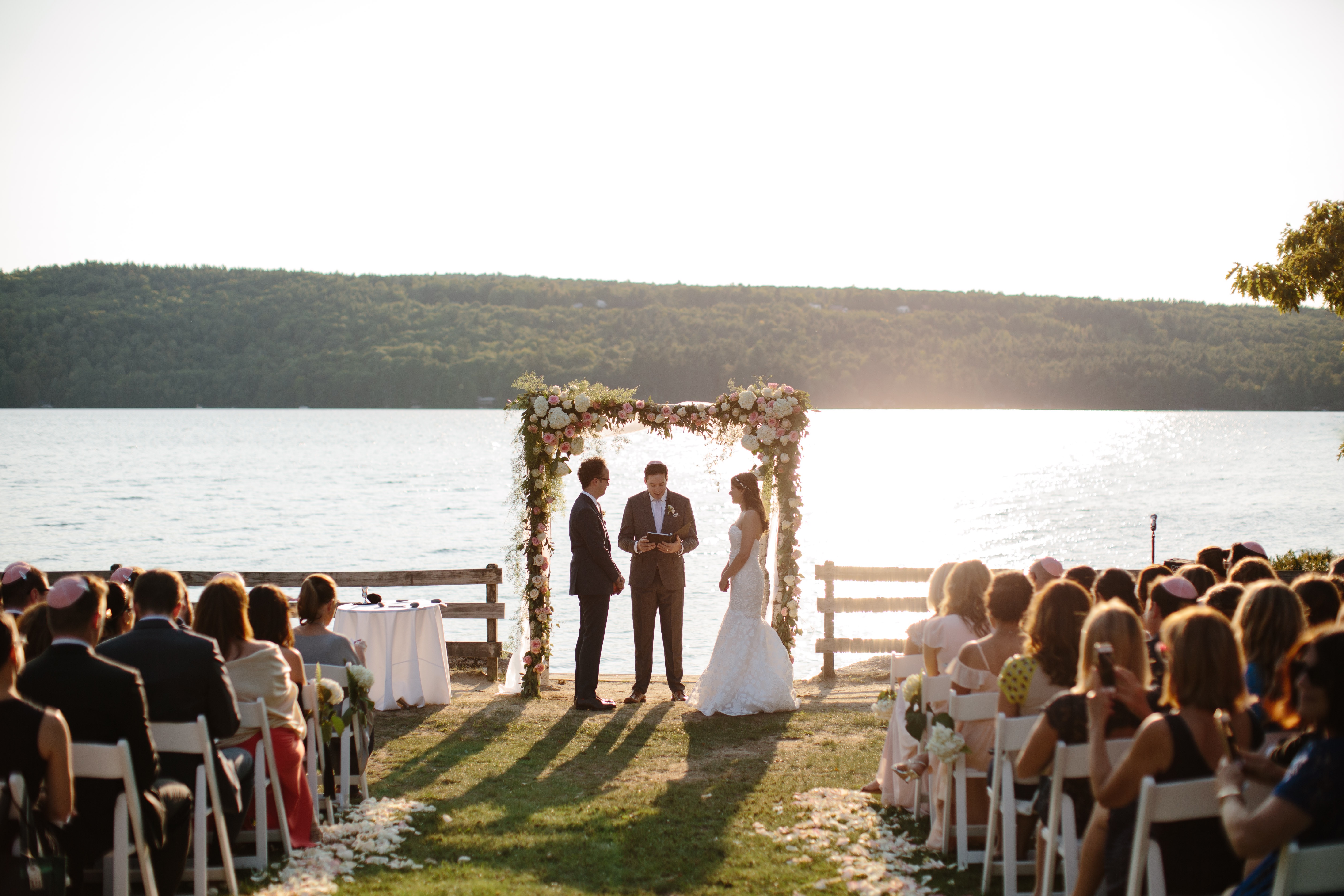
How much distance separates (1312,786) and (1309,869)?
236mm

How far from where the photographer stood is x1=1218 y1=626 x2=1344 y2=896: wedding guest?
2.78 meters

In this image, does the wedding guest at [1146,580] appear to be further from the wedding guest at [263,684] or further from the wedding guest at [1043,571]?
the wedding guest at [263,684]

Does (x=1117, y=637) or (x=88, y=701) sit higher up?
(x=1117, y=637)

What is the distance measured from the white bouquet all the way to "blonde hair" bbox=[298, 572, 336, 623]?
358cm

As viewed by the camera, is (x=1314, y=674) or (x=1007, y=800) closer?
(x=1314, y=674)

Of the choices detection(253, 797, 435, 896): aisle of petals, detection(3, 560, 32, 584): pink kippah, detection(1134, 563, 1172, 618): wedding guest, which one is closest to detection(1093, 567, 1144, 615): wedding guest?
detection(1134, 563, 1172, 618): wedding guest

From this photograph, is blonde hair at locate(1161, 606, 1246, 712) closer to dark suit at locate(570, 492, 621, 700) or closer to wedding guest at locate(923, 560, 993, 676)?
wedding guest at locate(923, 560, 993, 676)

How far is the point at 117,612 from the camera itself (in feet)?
Answer: 17.9

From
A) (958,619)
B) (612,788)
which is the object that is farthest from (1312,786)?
(612,788)

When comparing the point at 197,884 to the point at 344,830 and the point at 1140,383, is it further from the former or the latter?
the point at 1140,383

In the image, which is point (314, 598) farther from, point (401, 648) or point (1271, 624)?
point (1271, 624)

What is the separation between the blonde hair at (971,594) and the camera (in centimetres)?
542

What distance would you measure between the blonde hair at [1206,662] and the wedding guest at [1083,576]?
8.01 feet

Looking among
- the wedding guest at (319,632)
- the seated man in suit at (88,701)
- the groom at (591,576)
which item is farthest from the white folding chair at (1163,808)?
the groom at (591,576)
